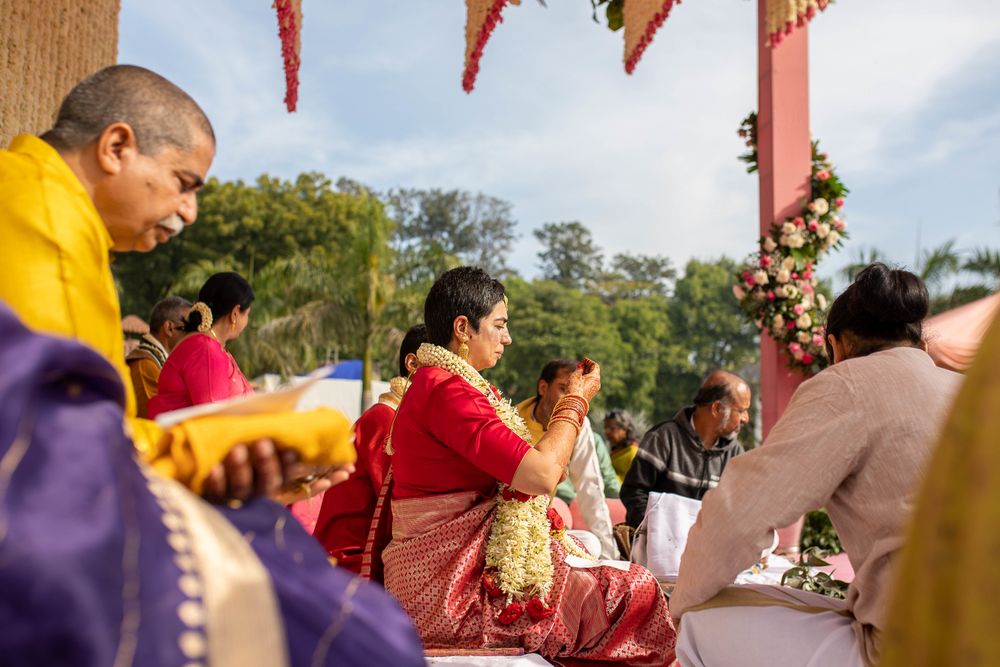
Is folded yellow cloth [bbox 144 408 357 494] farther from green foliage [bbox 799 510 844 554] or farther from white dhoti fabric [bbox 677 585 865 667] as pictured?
green foliage [bbox 799 510 844 554]

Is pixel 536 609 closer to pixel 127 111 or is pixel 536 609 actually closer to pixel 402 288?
pixel 127 111

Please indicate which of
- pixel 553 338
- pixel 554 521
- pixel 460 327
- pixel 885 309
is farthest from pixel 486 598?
pixel 553 338

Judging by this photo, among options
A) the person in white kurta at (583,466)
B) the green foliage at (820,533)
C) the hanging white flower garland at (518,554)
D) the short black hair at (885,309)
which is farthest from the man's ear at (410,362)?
the green foliage at (820,533)

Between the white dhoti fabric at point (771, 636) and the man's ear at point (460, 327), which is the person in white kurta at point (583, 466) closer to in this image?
the man's ear at point (460, 327)

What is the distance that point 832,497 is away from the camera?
2529 mm

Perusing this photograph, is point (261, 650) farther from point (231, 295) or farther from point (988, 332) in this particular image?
point (231, 295)

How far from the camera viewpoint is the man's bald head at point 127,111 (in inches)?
66.9

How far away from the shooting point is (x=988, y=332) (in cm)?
84

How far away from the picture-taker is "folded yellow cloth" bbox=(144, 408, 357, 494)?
132 centimetres

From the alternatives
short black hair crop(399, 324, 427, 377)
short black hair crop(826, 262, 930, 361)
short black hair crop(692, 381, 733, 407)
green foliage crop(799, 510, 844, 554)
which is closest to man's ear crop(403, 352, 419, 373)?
short black hair crop(399, 324, 427, 377)

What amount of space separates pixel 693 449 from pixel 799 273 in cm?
267

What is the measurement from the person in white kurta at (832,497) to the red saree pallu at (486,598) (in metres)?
0.58

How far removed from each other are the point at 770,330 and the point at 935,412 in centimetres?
489

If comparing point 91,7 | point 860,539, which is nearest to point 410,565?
point 860,539
